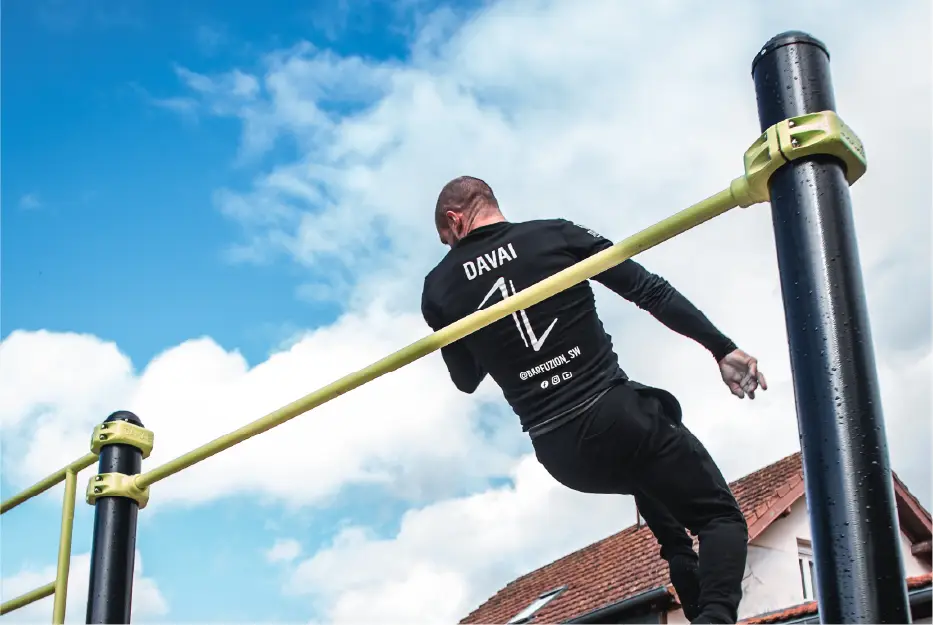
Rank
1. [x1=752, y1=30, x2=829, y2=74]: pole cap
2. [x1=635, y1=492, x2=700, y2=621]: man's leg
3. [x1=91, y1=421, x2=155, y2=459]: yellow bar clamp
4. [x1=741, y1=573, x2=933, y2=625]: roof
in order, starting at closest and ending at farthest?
1. [x1=752, y1=30, x2=829, y2=74]: pole cap
2. [x1=635, y1=492, x2=700, y2=621]: man's leg
3. [x1=91, y1=421, x2=155, y2=459]: yellow bar clamp
4. [x1=741, y1=573, x2=933, y2=625]: roof

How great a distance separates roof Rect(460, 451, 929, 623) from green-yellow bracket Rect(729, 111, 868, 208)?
11.6 metres

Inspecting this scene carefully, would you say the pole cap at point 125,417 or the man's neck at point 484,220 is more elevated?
the man's neck at point 484,220

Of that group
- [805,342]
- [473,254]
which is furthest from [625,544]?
[805,342]

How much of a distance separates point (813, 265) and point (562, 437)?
1217 millimetres

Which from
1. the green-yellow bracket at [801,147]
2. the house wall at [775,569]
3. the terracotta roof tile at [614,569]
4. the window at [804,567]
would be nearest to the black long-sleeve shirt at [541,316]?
the green-yellow bracket at [801,147]

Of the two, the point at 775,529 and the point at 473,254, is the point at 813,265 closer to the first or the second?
the point at 473,254

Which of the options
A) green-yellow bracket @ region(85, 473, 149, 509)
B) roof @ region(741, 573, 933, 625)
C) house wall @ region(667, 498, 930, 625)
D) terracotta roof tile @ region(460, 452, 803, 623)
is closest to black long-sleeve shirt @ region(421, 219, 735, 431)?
green-yellow bracket @ region(85, 473, 149, 509)

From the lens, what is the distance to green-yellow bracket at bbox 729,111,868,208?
5.95 ft

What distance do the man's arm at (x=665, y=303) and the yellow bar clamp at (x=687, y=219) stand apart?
531 millimetres

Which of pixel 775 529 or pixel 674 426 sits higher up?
pixel 775 529

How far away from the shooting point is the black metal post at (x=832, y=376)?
1564 millimetres

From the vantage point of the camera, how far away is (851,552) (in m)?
1.57

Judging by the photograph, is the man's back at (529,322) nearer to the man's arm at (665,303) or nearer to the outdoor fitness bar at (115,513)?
the man's arm at (665,303)

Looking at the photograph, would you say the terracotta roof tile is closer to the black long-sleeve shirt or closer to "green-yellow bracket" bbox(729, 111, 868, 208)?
the black long-sleeve shirt
